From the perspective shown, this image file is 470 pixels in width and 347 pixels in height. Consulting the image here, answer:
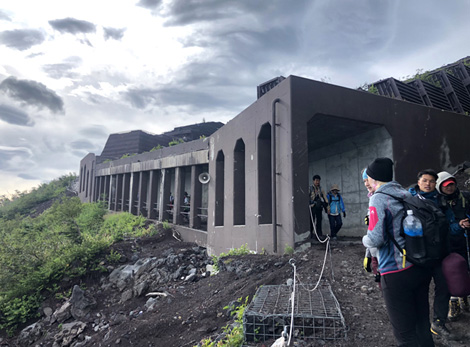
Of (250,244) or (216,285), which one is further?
(250,244)

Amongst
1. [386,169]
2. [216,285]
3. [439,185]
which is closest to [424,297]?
[386,169]

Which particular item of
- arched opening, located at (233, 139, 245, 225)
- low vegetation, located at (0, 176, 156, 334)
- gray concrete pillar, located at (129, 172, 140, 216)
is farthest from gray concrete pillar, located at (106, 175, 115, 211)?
arched opening, located at (233, 139, 245, 225)

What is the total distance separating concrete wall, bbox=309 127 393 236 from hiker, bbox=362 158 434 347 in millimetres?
6833

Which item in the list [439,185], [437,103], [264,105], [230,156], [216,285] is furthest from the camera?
[437,103]

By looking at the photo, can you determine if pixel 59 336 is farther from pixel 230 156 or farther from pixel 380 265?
pixel 380 265

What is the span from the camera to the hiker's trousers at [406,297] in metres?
2.27

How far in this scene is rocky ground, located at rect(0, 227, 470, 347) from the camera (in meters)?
4.04

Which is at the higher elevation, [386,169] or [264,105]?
[264,105]

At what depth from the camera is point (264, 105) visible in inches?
334

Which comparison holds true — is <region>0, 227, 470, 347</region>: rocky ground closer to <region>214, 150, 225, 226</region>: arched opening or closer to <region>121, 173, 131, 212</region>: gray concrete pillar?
<region>214, 150, 225, 226</region>: arched opening

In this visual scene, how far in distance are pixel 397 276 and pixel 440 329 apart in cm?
166

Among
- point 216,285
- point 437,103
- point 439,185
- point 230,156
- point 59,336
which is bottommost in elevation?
point 59,336

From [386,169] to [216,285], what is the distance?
18.0 feet

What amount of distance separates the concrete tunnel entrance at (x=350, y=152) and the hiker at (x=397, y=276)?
222 inches
